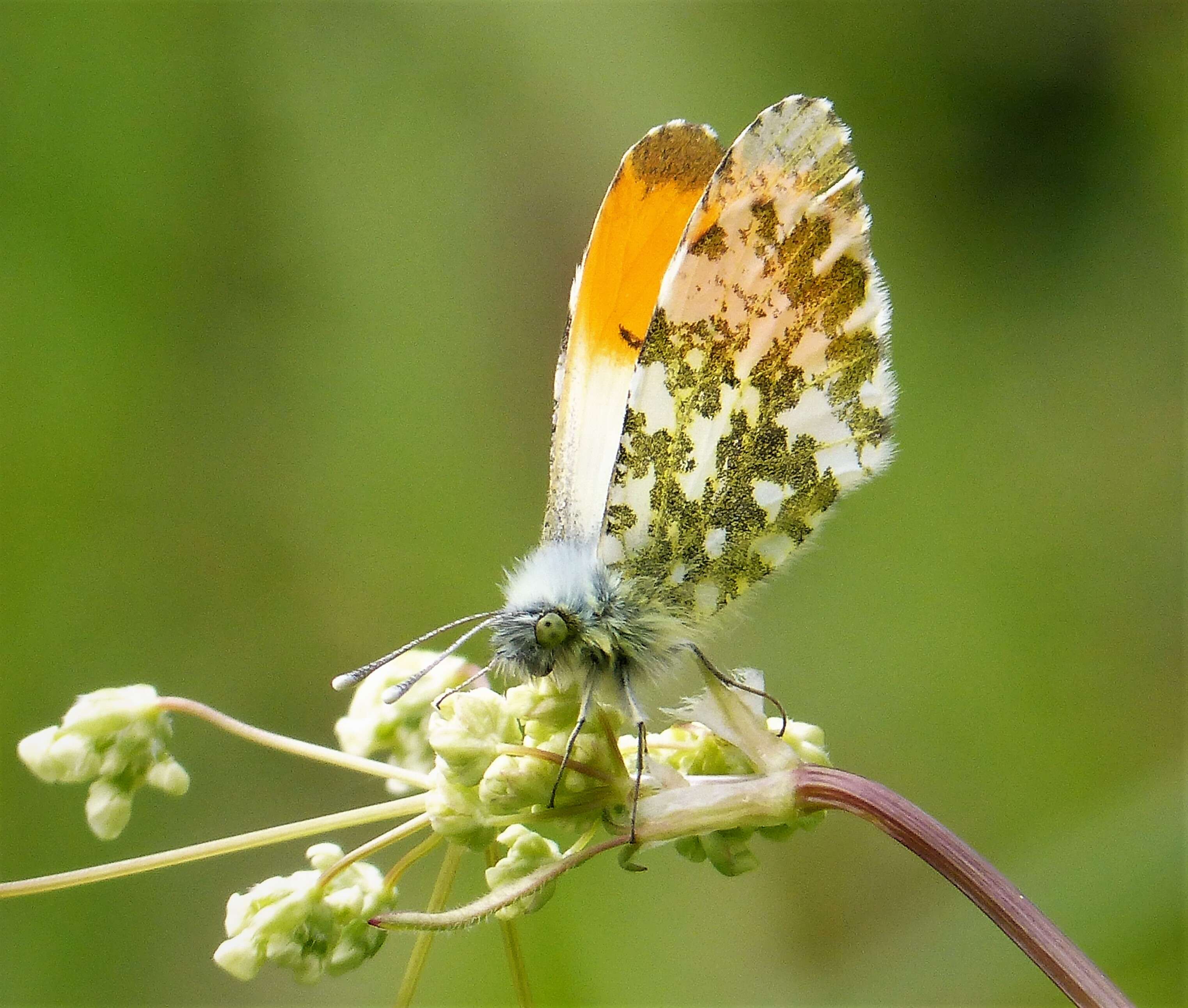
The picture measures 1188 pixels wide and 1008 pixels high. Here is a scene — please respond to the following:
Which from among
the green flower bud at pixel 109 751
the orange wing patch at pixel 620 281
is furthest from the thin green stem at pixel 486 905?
the orange wing patch at pixel 620 281

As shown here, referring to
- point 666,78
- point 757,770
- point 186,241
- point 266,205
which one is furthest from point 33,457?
point 757,770

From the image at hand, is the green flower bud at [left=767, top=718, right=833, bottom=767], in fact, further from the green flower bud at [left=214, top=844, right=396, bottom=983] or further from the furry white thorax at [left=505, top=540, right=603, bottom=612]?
the green flower bud at [left=214, top=844, right=396, bottom=983]

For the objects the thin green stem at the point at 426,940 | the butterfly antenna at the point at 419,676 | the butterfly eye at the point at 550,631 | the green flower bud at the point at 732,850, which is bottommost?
the green flower bud at the point at 732,850

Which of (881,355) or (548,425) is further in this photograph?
(548,425)

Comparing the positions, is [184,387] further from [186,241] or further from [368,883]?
[368,883]

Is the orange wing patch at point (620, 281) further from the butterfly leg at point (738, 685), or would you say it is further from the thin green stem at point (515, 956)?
the thin green stem at point (515, 956)

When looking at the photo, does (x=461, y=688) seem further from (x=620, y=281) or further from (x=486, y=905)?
(x=620, y=281)
